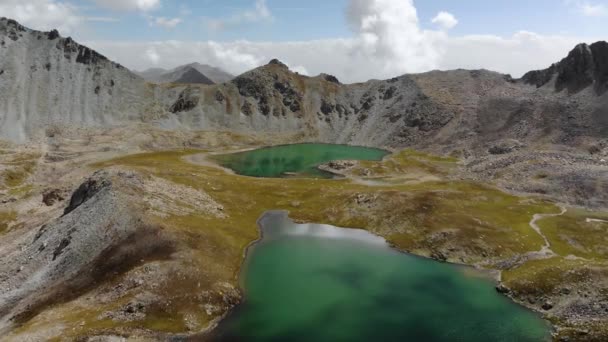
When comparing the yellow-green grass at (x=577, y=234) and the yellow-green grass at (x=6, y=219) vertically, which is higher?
the yellow-green grass at (x=577, y=234)

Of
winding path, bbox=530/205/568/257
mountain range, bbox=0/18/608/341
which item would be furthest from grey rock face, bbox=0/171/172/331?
winding path, bbox=530/205/568/257

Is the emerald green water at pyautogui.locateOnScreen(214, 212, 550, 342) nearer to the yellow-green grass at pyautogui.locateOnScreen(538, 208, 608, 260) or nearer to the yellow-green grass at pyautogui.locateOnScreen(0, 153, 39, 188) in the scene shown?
the yellow-green grass at pyautogui.locateOnScreen(538, 208, 608, 260)

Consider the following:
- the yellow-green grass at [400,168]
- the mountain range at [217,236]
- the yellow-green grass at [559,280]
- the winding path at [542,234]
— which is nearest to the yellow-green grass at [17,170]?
the mountain range at [217,236]

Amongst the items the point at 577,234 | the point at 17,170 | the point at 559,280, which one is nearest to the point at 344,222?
the point at 559,280

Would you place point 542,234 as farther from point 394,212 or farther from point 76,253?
point 76,253

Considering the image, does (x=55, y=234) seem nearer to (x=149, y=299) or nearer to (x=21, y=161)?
(x=149, y=299)

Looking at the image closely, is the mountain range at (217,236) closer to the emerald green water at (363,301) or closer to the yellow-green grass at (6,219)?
the yellow-green grass at (6,219)

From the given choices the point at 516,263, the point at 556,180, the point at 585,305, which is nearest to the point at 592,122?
the point at 556,180
